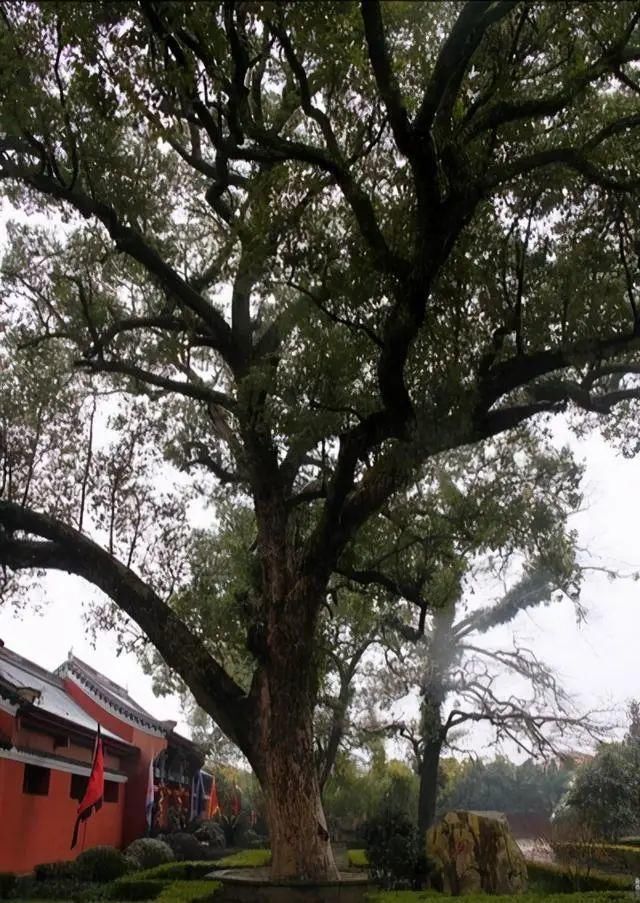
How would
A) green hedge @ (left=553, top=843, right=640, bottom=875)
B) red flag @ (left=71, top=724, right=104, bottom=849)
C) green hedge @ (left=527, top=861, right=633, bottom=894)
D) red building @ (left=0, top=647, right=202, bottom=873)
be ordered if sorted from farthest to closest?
green hedge @ (left=553, top=843, right=640, bottom=875)
red flag @ (left=71, top=724, right=104, bottom=849)
red building @ (left=0, top=647, right=202, bottom=873)
green hedge @ (left=527, top=861, right=633, bottom=894)

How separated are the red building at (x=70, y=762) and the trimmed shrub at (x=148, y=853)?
799mm

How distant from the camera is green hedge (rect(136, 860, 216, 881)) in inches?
558

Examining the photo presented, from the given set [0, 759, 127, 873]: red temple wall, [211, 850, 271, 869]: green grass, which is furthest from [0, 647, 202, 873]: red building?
[211, 850, 271, 869]: green grass

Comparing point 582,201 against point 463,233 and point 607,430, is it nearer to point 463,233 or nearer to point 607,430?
point 463,233

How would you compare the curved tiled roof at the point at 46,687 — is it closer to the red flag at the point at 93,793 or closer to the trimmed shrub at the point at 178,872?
the red flag at the point at 93,793

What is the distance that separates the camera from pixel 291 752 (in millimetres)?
8641

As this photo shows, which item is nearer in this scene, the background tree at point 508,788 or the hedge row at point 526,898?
the hedge row at point 526,898

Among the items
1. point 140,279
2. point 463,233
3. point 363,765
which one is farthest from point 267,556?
point 363,765

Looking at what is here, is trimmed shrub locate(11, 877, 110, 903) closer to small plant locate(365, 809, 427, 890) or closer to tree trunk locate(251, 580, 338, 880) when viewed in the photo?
tree trunk locate(251, 580, 338, 880)

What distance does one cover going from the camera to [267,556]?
32.7 ft

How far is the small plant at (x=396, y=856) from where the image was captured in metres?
12.2

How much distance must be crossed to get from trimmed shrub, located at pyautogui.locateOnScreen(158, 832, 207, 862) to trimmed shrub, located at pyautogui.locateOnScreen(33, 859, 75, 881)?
5.29 meters

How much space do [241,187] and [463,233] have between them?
3.84m

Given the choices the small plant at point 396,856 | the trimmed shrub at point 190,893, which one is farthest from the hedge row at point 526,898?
the small plant at point 396,856
